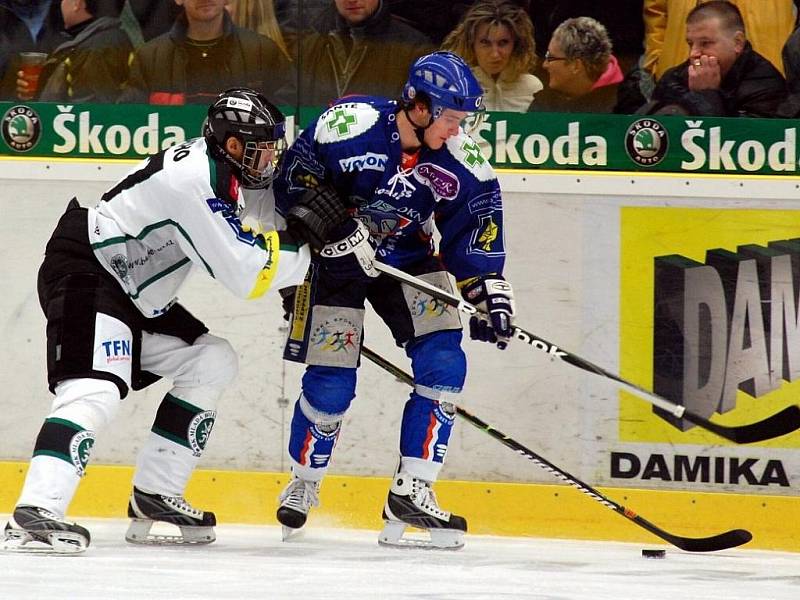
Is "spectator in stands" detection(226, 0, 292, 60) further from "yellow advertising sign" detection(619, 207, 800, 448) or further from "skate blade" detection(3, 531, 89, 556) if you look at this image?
"skate blade" detection(3, 531, 89, 556)

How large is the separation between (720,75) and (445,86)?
1.26 m

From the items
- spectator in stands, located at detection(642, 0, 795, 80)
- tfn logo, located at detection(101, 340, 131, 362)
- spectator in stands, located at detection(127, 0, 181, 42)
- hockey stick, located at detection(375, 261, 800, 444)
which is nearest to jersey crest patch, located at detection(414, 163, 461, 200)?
hockey stick, located at detection(375, 261, 800, 444)

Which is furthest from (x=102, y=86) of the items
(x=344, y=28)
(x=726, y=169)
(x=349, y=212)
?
(x=726, y=169)

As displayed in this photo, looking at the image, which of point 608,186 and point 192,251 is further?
point 608,186

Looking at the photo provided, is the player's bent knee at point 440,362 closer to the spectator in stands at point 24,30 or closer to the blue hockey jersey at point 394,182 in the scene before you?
the blue hockey jersey at point 394,182

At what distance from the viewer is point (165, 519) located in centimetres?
429

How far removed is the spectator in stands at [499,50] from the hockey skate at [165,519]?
1.72 m

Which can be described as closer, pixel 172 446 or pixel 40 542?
pixel 40 542

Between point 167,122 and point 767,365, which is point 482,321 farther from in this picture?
point 167,122

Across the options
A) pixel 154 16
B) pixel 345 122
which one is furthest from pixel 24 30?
pixel 345 122

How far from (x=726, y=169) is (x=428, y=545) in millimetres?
1584

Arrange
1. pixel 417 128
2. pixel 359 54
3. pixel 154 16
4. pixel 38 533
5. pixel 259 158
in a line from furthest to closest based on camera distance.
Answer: pixel 154 16 < pixel 359 54 < pixel 417 128 < pixel 259 158 < pixel 38 533

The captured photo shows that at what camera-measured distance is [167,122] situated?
5211mm

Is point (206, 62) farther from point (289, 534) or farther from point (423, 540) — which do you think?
point (423, 540)
